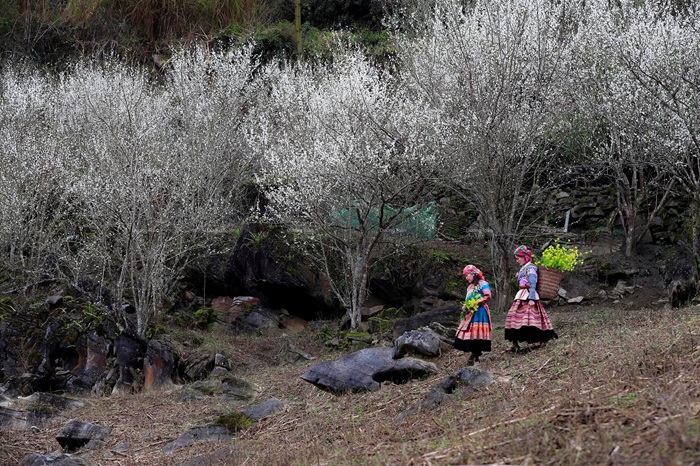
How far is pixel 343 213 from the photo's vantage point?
54.8ft

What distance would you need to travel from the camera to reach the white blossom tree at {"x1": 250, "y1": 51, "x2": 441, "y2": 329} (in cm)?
1536

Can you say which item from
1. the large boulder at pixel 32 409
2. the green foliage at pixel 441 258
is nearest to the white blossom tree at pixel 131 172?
the large boulder at pixel 32 409

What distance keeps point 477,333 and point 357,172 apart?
6.21 m

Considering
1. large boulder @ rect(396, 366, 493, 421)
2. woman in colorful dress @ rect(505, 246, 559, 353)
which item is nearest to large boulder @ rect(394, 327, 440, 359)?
woman in colorful dress @ rect(505, 246, 559, 353)

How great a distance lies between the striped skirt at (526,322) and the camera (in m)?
10.1

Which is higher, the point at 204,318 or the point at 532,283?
the point at 532,283

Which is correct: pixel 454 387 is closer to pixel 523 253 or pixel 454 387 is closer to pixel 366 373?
pixel 366 373

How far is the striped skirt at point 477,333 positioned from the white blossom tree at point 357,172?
16.5 feet

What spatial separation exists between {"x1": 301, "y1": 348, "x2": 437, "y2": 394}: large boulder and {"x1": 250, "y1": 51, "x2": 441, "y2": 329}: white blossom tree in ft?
17.2

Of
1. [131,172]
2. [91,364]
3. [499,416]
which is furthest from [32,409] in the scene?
[499,416]

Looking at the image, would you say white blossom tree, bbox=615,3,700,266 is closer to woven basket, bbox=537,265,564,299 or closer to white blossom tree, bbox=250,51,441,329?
woven basket, bbox=537,265,564,299

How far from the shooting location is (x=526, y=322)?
10.1 metres

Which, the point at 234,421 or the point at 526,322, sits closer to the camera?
the point at 234,421

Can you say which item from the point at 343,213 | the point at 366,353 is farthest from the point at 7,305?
the point at 366,353
